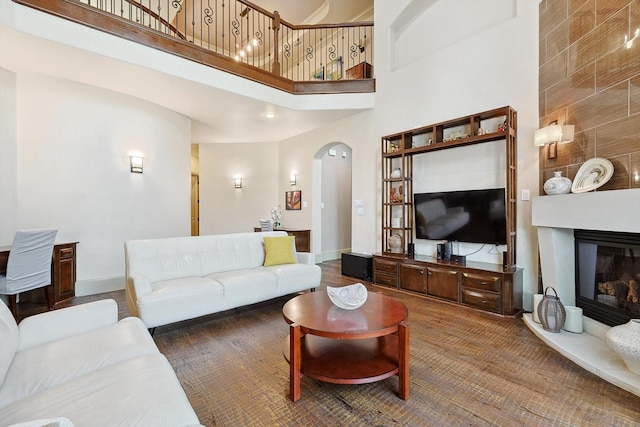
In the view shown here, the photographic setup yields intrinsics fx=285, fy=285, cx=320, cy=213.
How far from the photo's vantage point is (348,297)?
2.14 meters

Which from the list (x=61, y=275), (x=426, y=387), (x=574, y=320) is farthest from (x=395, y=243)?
(x=61, y=275)

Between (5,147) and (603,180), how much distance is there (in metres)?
6.37

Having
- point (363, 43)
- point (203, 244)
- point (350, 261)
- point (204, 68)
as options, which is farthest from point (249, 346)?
point (363, 43)

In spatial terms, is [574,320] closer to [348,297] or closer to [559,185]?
[559,185]

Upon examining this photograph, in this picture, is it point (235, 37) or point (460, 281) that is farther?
point (235, 37)

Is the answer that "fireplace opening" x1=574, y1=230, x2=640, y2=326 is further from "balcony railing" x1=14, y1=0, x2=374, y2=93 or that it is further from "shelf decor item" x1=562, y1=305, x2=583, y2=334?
"balcony railing" x1=14, y1=0, x2=374, y2=93

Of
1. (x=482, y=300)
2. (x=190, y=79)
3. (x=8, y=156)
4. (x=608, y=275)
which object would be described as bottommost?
(x=482, y=300)

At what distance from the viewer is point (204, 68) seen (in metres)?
3.84

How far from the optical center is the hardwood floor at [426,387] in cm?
162

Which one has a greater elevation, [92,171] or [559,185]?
[92,171]

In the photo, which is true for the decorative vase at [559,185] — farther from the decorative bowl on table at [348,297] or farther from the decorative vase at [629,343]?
the decorative bowl on table at [348,297]

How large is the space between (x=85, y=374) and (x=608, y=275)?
3.75 m

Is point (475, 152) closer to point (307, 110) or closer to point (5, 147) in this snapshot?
point (307, 110)

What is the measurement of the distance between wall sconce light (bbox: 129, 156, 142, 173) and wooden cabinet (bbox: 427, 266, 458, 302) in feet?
15.1
